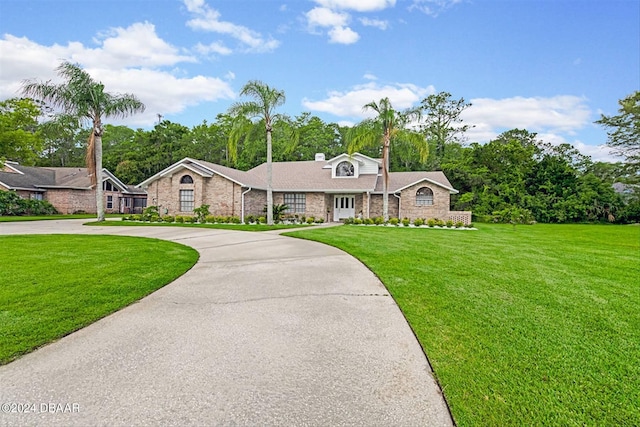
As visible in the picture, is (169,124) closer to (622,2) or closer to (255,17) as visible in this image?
(255,17)

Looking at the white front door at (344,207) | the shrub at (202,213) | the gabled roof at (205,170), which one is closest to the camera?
the shrub at (202,213)

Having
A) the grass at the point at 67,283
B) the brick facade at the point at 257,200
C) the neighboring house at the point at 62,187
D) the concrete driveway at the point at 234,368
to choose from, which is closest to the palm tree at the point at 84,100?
the brick facade at the point at 257,200

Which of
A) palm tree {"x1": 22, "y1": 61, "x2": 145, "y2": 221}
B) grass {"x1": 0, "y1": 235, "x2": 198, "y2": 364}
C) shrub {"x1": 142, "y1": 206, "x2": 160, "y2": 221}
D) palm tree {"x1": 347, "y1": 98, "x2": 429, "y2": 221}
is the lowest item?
grass {"x1": 0, "y1": 235, "x2": 198, "y2": 364}

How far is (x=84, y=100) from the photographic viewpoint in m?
20.8

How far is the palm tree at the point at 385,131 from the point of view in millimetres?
19742

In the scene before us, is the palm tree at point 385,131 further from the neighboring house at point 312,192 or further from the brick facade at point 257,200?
the brick facade at point 257,200

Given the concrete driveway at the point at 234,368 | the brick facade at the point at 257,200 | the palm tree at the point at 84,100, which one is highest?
the palm tree at the point at 84,100

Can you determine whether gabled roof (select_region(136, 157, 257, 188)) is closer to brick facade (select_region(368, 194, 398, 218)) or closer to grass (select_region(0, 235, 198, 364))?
brick facade (select_region(368, 194, 398, 218))

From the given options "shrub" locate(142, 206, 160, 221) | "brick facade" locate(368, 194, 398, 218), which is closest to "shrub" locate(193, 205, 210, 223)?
"shrub" locate(142, 206, 160, 221)

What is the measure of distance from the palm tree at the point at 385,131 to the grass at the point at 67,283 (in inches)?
536

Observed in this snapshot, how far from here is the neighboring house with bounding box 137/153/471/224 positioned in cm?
2172

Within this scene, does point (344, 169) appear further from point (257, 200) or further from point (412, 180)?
point (257, 200)

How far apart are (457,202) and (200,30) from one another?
22.5 meters

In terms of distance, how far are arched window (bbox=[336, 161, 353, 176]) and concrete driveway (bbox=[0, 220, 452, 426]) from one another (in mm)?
19353
